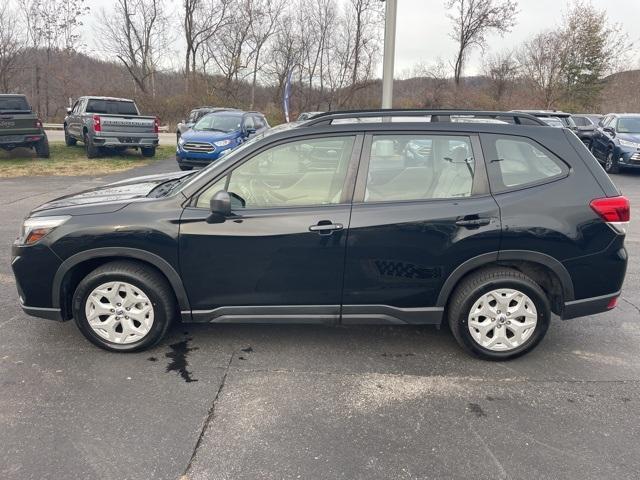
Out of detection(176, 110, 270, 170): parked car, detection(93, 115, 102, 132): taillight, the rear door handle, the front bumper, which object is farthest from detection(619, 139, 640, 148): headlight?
detection(93, 115, 102, 132): taillight

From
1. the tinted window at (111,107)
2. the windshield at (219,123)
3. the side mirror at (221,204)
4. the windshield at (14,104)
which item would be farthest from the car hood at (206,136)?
the side mirror at (221,204)

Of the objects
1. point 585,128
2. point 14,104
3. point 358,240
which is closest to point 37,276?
point 358,240

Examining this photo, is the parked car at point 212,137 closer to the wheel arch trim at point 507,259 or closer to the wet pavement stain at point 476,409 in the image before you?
the wheel arch trim at point 507,259

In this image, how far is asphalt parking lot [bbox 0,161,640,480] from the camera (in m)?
2.50

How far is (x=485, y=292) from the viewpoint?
11.4ft

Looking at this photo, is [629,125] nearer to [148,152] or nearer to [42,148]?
[148,152]

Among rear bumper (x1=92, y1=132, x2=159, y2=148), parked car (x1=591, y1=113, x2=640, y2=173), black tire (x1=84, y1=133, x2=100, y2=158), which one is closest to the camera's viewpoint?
parked car (x1=591, y1=113, x2=640, y2=173)

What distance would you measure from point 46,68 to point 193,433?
42.8 metres

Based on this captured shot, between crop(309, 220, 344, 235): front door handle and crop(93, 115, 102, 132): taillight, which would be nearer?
crop(309, 220, 344, 235): front door handle

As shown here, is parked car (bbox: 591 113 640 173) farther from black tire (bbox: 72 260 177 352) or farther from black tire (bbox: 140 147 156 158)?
black tire (bbox: 140 147 156 158)

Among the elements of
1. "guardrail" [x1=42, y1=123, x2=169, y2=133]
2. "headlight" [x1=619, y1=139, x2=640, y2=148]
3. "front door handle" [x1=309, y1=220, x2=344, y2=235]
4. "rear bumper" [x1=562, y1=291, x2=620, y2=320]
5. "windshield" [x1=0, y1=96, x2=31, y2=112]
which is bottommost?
"rear bumper" [x1=562, y1=291, x2=620, y2=320]

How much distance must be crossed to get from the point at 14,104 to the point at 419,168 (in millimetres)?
14592

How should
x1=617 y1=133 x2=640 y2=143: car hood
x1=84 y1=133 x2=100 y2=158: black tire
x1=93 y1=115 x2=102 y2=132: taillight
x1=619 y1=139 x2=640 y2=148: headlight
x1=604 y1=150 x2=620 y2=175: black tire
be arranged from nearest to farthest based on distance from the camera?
x1=619 y1=139 x2=640 y2=148: headlight → x1=617 y1=133 x2=640 y2=143: car hood → x1=604 y1=150 x2=620 y2=175: black tire → x1=93 y1=115 x2=102 y2=132: taillight → x1=84 y1=133 x2=100 y2=158: black tire

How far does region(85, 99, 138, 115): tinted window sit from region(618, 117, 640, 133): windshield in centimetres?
1565
